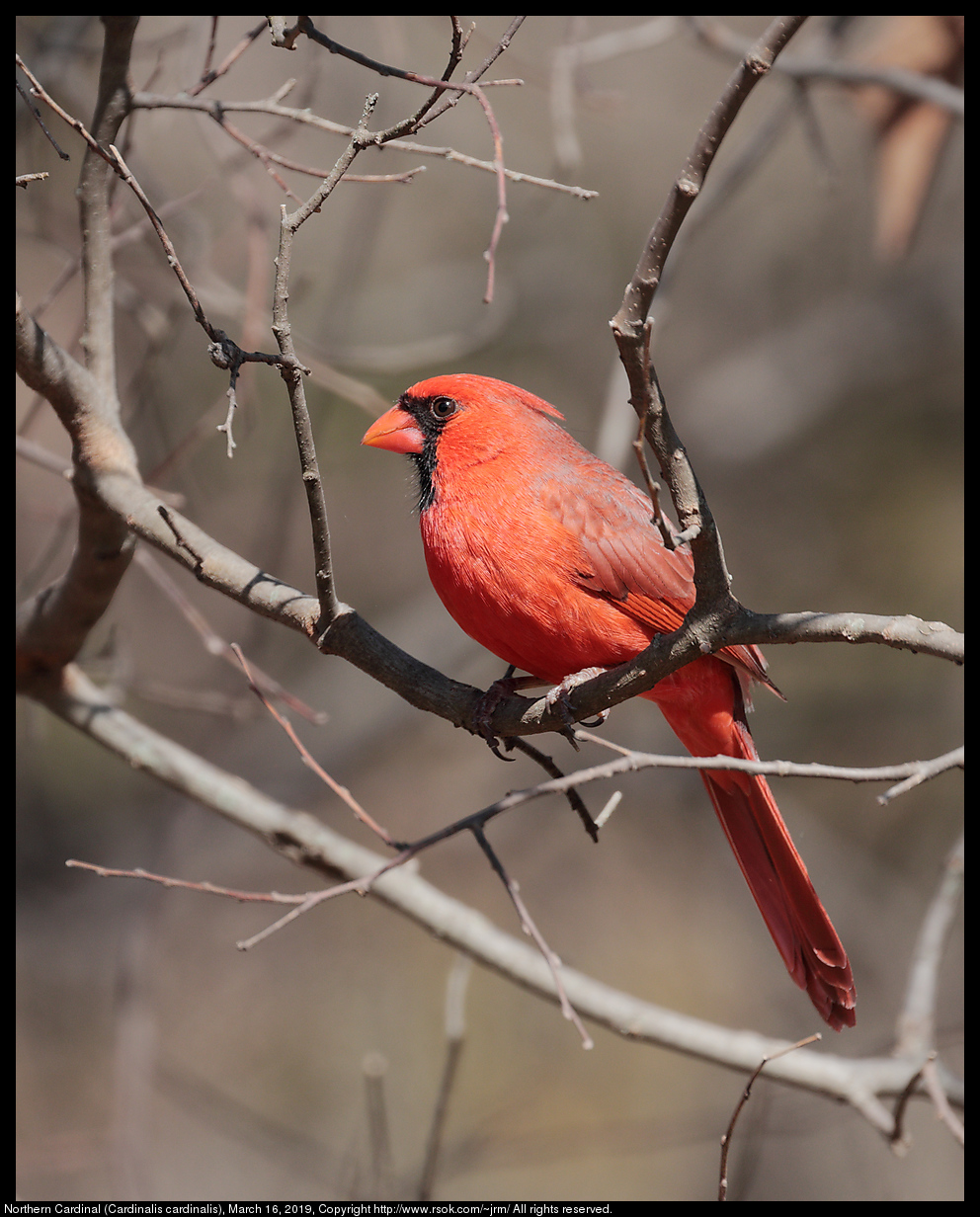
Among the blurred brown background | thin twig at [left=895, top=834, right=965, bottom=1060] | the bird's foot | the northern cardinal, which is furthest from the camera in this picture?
the blurred brown background

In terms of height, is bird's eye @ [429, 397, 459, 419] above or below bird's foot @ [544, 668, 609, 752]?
above

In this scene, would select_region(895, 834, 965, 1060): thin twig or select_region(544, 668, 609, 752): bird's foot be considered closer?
select_region(544, 668, 609, 752): bird's foot

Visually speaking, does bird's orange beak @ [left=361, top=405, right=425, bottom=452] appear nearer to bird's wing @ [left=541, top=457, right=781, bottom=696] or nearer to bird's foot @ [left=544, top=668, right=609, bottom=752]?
bird's wing @ [left=541, top=457, right=781, bottom=696]

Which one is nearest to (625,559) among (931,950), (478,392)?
(478,392)

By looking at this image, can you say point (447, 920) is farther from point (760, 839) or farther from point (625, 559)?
point (625, 559)

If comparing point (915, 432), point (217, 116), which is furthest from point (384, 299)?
point (217, 116)

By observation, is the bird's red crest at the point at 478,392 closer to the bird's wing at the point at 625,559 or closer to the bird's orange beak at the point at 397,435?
the bird's orange beak at the point at 397,435

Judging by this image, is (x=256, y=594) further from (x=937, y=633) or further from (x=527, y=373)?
(x=527, y=373)

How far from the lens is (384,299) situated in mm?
6562

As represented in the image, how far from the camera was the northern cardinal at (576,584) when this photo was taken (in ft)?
8.57

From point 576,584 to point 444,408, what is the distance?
0.71m

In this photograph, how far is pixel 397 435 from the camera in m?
3.05

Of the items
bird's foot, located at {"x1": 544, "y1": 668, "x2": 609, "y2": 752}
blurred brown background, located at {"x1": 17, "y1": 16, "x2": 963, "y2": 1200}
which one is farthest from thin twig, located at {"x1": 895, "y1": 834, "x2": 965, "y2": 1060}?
blurred brown background, located at {"x1": 17, "y1": 16, "x2": 963, "y2": 1200}

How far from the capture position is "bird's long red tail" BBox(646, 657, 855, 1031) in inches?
106
